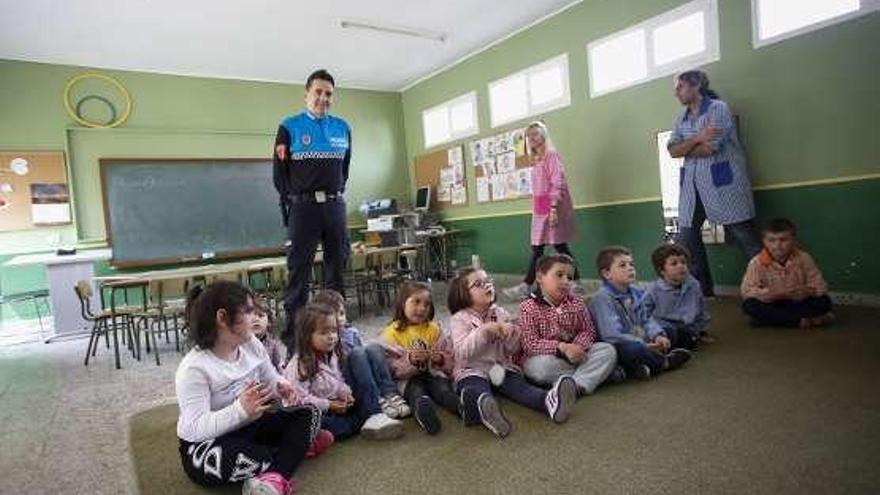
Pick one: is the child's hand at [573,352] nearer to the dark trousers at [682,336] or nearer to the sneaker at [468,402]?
the sneaker at [468,402]

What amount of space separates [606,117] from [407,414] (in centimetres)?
394

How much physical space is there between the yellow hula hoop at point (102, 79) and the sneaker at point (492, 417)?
598cm

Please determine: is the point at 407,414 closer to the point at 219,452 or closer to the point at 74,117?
the point at 219,452

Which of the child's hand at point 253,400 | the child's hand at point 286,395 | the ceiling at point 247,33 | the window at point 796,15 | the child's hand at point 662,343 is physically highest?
the ceiling at point 247,33

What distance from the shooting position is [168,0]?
15.0ft

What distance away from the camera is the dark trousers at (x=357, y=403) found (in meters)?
1.98

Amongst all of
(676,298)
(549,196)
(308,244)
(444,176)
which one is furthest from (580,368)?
(444,176)

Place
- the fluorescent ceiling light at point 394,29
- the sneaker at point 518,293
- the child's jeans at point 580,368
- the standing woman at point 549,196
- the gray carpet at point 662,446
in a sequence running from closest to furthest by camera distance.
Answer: the gray carpet at point 662,446
the child's jeans at point 580,368
the standing woman at point 549,196
the sneaker at point 518,293
the fluorescent ceiling light at point 394,29

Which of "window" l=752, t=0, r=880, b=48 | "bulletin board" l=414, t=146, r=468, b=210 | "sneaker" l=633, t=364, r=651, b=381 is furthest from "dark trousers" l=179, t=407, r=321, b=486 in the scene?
"bulletin board" l=414, t=146, r=468, b=210

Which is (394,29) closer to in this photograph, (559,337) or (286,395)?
(559,337)

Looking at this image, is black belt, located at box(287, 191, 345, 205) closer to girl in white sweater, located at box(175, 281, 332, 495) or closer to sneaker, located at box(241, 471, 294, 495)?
girl in white sweater, located at box(175, 281, 332, 495)

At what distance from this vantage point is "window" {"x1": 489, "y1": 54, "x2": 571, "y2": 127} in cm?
555

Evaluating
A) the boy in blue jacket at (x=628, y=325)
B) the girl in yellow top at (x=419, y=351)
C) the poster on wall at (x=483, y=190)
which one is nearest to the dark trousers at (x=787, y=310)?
the boy in blue jacket at (x=628, y=325)

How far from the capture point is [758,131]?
397 centimetres
